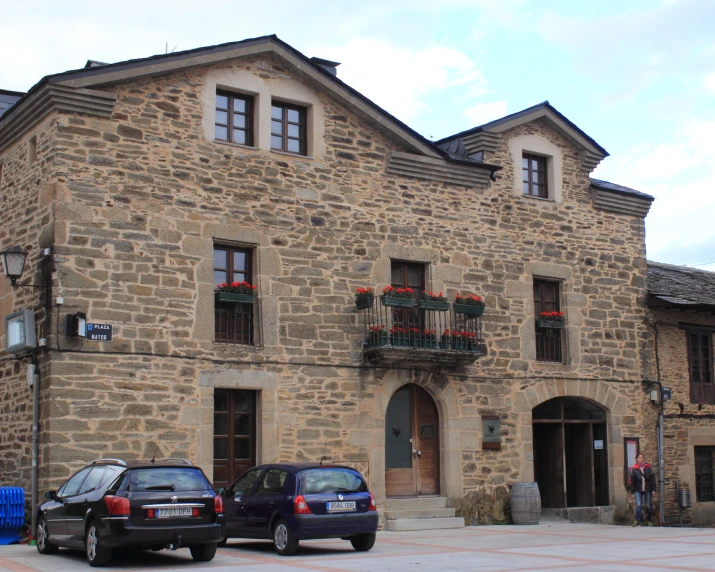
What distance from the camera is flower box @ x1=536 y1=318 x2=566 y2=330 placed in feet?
66.3

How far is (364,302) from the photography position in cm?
1764

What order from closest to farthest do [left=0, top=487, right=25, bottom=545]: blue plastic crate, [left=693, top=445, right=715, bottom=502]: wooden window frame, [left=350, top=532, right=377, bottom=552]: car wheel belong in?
[left=350, top=532, right=377, bottom=552]: car wheel < [left=0, top=487, right=25, bottom=545]: blue plastic crate < [left=693, top=445, right=715, bottom=502]: wooden window frame

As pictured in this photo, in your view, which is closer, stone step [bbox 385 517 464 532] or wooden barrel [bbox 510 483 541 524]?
stone step [bbox 385 517 464 532]

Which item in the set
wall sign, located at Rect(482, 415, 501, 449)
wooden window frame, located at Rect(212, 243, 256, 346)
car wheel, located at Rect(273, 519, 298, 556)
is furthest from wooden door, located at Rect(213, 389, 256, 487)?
wall sign, located at Rect(482, 415, 501, 449)

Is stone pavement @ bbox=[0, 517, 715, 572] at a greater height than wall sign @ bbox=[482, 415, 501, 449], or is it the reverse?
wall sign @ bbox=[482, 415, 501, 449]

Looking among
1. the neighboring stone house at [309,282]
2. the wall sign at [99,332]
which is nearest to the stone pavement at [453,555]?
the neighboring stone house at [309,282]

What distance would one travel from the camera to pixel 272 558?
1262cm

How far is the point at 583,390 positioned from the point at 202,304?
8650mm

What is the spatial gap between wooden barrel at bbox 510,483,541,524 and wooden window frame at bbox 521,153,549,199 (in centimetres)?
619

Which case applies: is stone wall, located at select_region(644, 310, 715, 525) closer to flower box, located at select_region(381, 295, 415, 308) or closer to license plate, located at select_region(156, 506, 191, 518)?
flower box, located at select_region(381, 295, 415, 308)

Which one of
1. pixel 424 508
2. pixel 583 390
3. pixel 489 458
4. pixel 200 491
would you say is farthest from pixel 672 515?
pixel 200 491

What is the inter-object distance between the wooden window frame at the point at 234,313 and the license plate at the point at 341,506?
4550 mm

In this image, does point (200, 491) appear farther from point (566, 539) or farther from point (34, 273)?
point (566, 539)

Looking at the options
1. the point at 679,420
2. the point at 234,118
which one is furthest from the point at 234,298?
the point at 679,420
